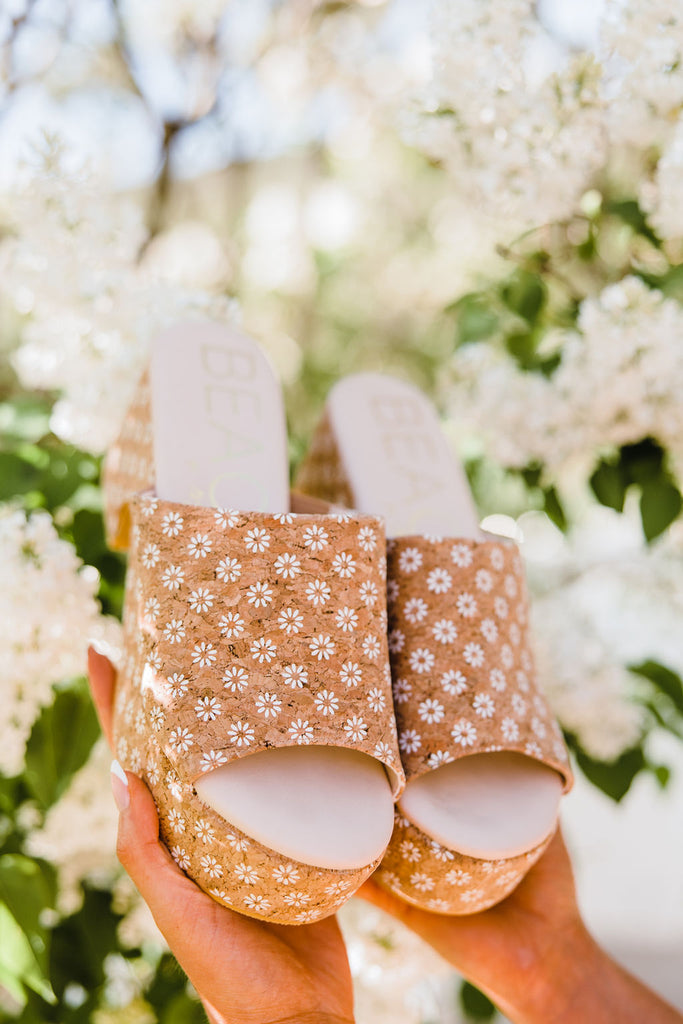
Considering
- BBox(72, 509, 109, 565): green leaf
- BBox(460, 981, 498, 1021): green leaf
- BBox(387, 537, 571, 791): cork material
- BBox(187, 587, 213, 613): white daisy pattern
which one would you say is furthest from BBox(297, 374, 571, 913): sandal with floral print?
BBox(460, 981, 498, 1021): green leaf

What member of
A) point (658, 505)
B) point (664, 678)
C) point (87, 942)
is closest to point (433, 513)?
point (658, 505)

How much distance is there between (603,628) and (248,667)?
3.92 feet

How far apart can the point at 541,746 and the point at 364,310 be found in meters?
2.69

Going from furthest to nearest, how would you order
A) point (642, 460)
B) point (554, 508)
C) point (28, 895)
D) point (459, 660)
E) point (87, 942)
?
point (87, 942), point (554, 508), point (642, 460), point (28, 895), point (459, 660)

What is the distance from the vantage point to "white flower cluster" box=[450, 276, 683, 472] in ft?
3.22

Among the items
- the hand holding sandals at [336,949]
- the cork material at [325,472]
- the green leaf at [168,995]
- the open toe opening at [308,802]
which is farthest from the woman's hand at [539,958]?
the cork material at [325,472]

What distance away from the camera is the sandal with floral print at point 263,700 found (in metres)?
0.66

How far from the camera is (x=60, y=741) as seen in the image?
3.23 feet

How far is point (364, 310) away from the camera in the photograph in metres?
3.27

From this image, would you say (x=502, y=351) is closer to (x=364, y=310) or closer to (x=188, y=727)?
(x=188, y=727)

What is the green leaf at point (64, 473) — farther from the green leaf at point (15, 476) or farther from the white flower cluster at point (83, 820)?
the white flower cluster at point (83, 820)

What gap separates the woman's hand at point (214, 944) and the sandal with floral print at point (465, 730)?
130 mm

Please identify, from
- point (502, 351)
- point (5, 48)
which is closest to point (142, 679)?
point (502, 351)

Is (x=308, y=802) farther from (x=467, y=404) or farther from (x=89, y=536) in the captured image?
(x=467, y=404)
